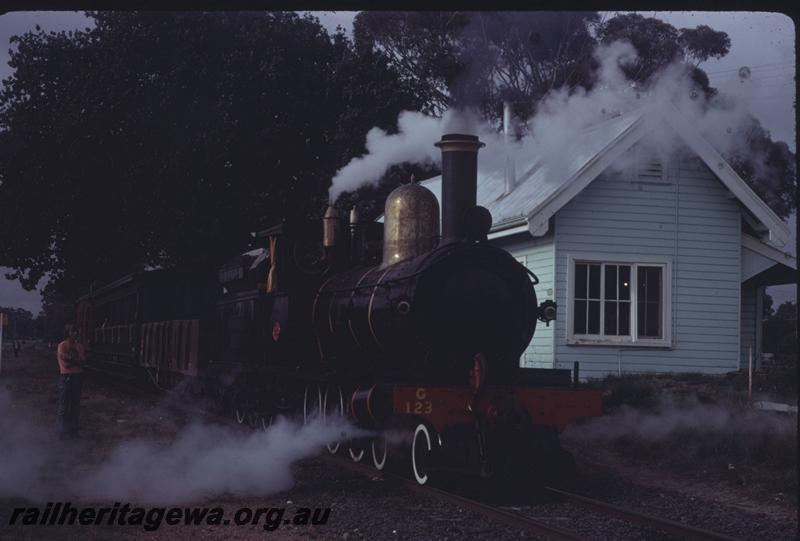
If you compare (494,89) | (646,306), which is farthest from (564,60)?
(646,306)

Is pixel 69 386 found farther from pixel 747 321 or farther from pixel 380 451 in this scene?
pixel 747 321

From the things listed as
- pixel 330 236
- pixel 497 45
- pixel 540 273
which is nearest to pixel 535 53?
pixel 497 45

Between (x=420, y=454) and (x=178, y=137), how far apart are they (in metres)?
20.9

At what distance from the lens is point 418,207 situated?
10.5m

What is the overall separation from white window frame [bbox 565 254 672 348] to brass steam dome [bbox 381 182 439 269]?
650cm

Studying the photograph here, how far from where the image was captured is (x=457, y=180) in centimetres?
999

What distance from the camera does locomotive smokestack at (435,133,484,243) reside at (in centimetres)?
995

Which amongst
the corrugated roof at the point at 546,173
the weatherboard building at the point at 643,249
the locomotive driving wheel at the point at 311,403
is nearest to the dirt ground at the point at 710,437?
the weatherboard building at the point at 643,249

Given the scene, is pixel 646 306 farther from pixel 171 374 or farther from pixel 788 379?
pixel 171 374

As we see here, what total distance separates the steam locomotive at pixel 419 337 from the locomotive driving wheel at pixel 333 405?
4 centimetres

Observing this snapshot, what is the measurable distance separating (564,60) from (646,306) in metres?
14.8

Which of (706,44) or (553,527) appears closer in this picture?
(553,527)

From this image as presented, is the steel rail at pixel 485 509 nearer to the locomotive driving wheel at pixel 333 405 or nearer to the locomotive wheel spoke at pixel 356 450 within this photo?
the locomotive wheel spoke at pixel 356 450

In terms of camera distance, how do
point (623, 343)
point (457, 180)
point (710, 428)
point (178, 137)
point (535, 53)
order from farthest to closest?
point (535, 53) < point (178, 137) < point (623, 343) < point (710, 428) < point (457, 180)
